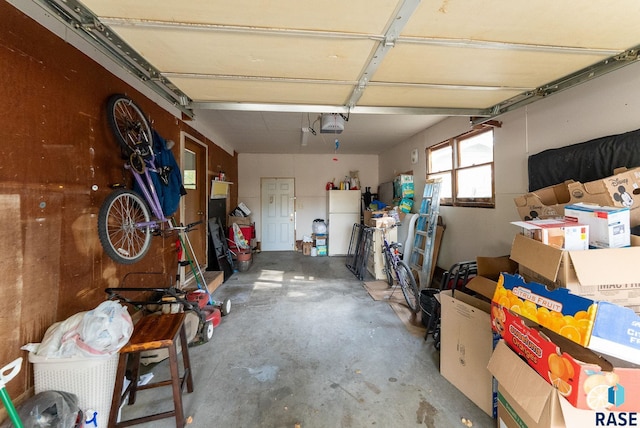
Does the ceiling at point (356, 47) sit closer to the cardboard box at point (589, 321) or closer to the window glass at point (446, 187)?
the cardboard box at point (589, 321)

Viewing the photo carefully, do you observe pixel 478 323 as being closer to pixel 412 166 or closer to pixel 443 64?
pixel 443 64

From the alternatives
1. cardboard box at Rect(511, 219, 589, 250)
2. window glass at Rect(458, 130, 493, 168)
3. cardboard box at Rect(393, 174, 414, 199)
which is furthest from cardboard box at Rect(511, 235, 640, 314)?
cardboard box at Rect(393, 174, 414, 199)

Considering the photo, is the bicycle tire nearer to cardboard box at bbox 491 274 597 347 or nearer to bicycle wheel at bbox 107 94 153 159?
cardboard box at bbox 491 274 597 347

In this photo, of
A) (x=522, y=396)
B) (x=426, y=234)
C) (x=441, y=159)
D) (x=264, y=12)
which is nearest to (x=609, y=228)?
(x=522, y=396)

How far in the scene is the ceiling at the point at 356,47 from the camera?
3.55 ft

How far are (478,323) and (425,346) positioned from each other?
2.51ft

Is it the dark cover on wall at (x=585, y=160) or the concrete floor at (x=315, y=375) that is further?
the dark cover on wall at (x=585, y=160)

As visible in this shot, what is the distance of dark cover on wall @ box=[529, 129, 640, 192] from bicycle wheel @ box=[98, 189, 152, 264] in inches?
138

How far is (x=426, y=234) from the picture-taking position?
3652 mm

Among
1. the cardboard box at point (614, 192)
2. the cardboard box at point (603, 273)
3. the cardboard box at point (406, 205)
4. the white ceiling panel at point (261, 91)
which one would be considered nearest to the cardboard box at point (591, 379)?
the cardboard box at point (603, 273)

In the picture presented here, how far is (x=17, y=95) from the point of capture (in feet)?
4.16

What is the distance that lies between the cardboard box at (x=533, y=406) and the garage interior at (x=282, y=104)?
0.38 m

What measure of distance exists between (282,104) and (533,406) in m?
2.46

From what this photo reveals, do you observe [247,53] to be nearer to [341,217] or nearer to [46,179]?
[46,179]
